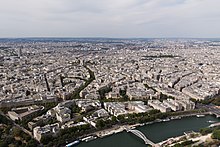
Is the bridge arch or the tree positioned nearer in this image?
the tree

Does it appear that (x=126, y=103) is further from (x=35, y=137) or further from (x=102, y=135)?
(x=35, y=137)

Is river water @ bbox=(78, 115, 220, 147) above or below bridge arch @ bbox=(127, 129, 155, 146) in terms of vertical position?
below

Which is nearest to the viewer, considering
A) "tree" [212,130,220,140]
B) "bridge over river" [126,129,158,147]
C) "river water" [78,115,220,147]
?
"tree" [212,130,220,140]

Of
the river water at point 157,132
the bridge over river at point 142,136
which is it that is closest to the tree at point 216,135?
the river water at point 157,132

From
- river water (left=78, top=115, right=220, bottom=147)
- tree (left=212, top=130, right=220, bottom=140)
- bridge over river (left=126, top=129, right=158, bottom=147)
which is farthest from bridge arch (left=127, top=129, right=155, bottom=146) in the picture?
tree (left=212, top=130, right=220, bottom=140)

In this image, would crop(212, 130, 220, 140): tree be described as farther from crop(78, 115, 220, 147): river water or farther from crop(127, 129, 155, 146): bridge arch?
crop(127, 129, 155, 146): bridge arch

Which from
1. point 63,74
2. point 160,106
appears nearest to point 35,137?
point 160,106

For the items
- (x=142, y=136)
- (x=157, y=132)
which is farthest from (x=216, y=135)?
(x=142, y=136)

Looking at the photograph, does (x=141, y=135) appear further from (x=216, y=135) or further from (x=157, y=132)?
(x=216, y=135)
